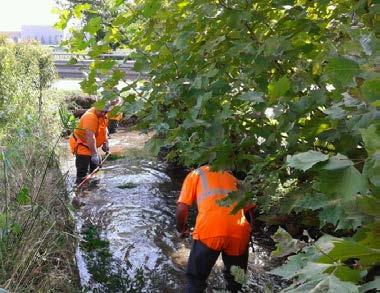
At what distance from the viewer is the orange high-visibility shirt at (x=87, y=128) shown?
8.01 metres

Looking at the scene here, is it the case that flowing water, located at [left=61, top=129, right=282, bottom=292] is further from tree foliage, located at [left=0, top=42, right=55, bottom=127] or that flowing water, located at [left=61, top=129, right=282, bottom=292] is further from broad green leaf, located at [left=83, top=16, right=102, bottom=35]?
tree foliage, located at [left=0, top=42, right=55, bottom=127]

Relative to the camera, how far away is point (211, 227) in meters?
4.14

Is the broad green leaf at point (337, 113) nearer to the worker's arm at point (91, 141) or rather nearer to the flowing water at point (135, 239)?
the flowing water at point (135, 239)

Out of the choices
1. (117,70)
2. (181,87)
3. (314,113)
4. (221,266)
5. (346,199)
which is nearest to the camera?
A: (346,199)

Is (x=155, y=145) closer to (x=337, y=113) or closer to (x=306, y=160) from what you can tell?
(x=337, y=113)

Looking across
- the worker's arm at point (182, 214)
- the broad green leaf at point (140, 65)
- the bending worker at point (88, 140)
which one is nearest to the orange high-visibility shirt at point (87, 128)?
the bending worker at point (88, 140)

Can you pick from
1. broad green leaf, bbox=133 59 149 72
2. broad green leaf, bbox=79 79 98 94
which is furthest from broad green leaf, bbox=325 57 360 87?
broad green leaf, bbox=79 79 98 94

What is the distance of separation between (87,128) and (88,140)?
0.85 ft

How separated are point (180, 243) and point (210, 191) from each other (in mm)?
2623

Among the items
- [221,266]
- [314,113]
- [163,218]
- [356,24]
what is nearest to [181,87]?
[314,113]

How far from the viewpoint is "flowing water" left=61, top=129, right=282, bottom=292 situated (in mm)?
5395

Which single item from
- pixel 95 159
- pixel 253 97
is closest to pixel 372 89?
pixel 253 97

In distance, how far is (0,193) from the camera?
422 centimetres

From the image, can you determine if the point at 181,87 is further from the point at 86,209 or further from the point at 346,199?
the point at 86,209
